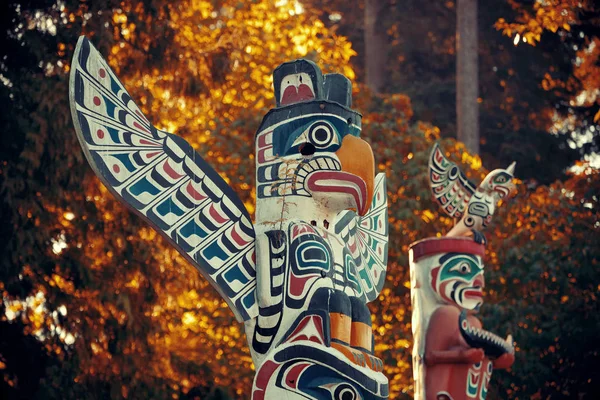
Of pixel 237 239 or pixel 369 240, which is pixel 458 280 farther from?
pixel 237 239

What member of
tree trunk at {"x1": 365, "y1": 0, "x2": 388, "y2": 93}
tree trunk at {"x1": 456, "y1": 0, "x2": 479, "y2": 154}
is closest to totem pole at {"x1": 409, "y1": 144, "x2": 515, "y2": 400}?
tree trunk at {"x1": 456, "y1": 0, "x2": 479, "y2": 154}

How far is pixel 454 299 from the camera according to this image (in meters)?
11.2

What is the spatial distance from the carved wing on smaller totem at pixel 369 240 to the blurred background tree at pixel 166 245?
2.15 m

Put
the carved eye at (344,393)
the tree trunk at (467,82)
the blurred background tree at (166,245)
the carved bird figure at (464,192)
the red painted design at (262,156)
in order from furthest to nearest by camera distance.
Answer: the tree trunk at (467,82) → the blurred background tree at (166,245) → the carved bird figure at (464,192) → the red painted design at (262,156) → the carved eye at (344,393)

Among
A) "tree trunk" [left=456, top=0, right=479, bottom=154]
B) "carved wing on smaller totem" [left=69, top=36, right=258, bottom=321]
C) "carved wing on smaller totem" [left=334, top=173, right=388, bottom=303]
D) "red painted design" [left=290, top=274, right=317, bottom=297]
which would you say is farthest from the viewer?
"tree trunk" [left=456, top=0, right=479, bottom=154]

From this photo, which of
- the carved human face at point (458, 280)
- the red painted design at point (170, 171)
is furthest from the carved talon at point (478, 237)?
the red painted design at point (170, 171)

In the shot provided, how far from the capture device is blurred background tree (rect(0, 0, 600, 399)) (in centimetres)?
1278

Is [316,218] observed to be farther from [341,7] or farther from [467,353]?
[341,7]

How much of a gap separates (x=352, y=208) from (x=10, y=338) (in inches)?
227

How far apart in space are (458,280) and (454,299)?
18 centimetres

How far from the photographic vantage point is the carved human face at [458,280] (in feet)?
36.8

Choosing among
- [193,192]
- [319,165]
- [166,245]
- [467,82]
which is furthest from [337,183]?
[467,82]

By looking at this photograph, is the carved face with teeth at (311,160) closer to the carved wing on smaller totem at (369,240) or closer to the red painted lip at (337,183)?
the red painted lip at (337,183)

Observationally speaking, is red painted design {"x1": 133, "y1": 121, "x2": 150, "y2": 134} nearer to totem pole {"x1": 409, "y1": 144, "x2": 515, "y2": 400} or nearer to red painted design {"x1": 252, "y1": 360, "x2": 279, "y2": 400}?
red painted design {"x1": 252, "y1": 360, "x2": 279, "y2": 400}
